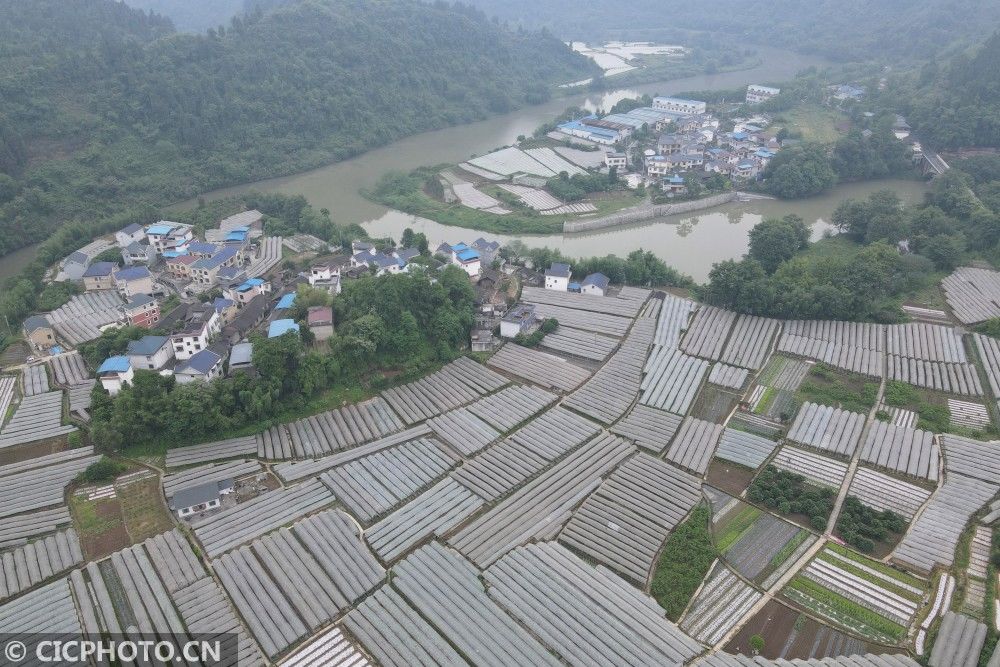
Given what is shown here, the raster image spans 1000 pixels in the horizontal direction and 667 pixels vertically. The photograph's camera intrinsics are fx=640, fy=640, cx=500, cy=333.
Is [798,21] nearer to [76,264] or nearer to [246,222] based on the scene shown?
[246,222]

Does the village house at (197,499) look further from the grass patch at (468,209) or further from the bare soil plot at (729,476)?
the grass patch at (468,209)

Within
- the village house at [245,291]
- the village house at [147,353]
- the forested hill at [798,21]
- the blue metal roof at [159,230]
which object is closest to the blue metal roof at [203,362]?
the village house at [147,353]

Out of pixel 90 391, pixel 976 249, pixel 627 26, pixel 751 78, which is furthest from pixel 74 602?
pixel 627 26

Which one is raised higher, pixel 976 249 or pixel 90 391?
pixel 976 249

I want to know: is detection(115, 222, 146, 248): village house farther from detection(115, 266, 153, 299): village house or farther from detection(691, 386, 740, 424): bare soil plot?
detection(691, 386, 740, 424): bare soil plot

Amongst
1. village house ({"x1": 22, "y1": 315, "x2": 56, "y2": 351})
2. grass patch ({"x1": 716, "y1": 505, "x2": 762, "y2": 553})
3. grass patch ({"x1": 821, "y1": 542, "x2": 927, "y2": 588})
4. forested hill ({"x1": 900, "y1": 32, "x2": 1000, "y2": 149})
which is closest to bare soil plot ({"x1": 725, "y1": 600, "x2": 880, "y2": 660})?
grass patch ({"x1": 716, "y1": 505, "x2": 762, "y2": 553})

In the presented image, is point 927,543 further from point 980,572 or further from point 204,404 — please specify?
point 204,404
